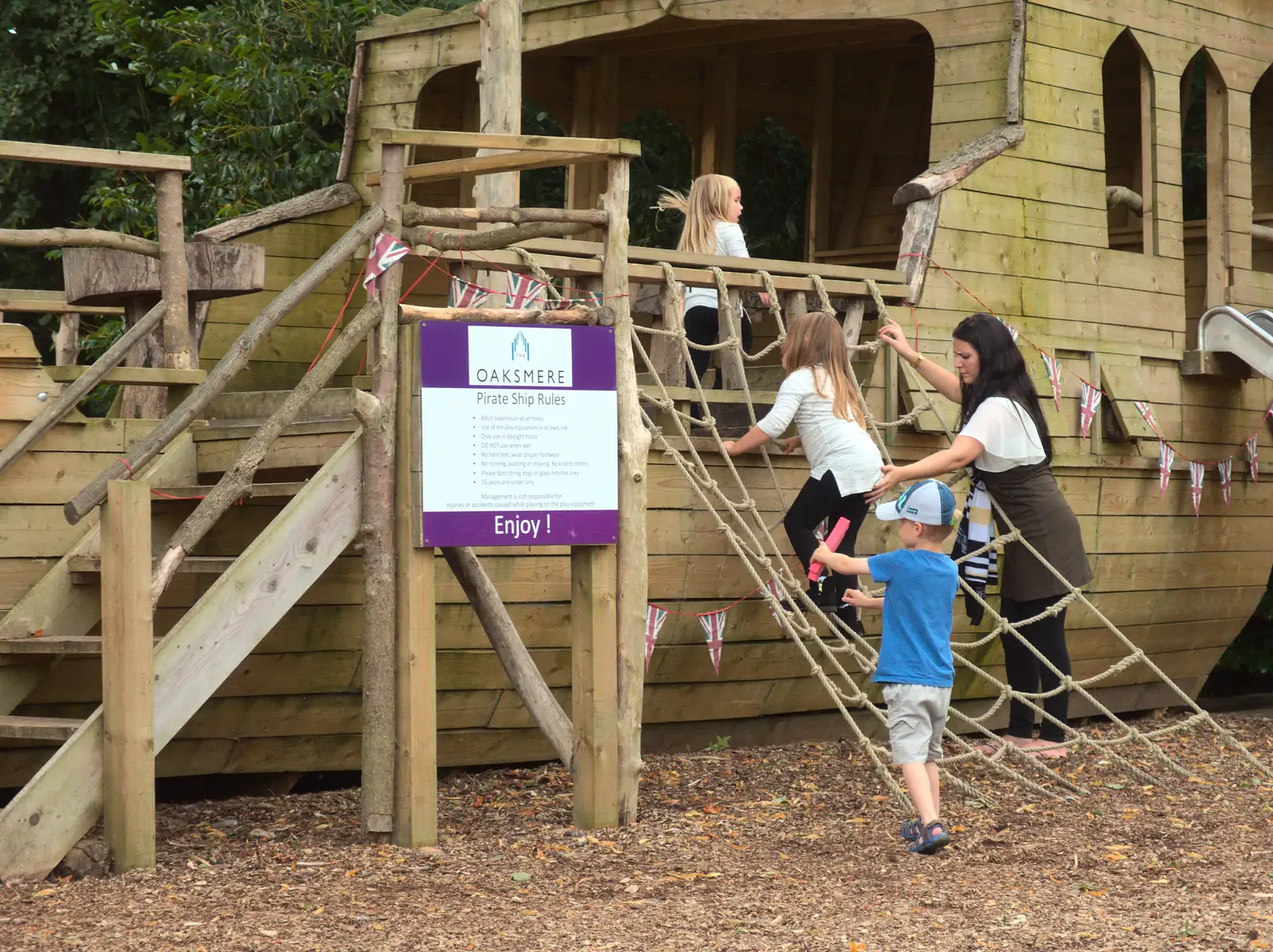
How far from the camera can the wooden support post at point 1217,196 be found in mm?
10320

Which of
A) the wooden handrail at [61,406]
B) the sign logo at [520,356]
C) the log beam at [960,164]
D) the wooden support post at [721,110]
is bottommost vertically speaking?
the wooden handrail at [61,406]

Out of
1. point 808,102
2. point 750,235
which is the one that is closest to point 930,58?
point 808,102

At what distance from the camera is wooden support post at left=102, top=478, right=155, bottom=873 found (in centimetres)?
549

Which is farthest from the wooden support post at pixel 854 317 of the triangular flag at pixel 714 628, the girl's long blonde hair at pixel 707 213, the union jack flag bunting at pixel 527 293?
the union jack flag bunting at pixel 527 293

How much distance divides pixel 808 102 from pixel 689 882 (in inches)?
351

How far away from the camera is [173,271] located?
262 inches

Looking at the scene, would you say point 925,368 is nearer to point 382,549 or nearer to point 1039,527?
point 1039,527

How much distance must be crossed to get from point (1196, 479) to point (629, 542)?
480 cm

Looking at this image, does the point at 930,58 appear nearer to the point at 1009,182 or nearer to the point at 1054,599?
the point at 1009,182

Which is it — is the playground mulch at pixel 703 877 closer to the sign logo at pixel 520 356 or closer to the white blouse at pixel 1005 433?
the white blouse at pixel 1005 433

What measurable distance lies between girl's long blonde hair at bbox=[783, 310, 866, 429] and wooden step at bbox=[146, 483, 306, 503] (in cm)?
221

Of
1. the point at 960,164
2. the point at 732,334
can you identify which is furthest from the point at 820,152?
Answer: the point at 732,334

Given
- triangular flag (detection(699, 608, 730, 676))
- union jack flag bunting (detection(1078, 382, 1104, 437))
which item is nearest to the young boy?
triangular flag (detection(699, 608, 730, 676))

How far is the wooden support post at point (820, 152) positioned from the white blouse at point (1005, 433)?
17.2ft
